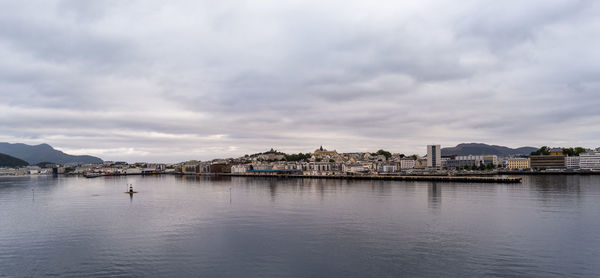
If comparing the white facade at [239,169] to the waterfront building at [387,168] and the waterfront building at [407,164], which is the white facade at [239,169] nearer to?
the waterfront building at [387,168]

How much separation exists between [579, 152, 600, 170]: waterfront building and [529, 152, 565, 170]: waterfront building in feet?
20.1

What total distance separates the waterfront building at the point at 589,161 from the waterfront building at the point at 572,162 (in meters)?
1.87

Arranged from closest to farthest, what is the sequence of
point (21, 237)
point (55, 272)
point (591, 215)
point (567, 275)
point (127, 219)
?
point (567, 275)
point (55, 272)
point (21, 237)
point (591, 215)
point (127, 219)

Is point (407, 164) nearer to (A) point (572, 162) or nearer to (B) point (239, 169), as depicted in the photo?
(A) point (572, 162)

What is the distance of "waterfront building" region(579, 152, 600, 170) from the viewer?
445 feet

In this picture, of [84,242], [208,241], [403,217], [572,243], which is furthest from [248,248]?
[572,243]

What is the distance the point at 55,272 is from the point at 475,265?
20.4 m

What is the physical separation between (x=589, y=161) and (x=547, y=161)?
45.0 ft

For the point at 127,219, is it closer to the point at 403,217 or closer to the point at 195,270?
the point at 195,270

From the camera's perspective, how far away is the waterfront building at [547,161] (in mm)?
145375

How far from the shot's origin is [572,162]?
14312cm

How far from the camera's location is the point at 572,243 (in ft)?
70.0

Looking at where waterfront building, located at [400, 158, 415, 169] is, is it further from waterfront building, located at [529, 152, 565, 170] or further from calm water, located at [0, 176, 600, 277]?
calm water, located at [0, 176, 600, 277]

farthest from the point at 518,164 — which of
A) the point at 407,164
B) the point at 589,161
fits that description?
the point at 407,164
